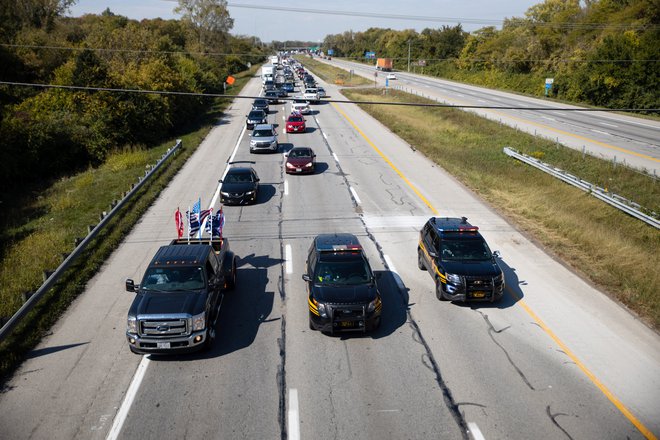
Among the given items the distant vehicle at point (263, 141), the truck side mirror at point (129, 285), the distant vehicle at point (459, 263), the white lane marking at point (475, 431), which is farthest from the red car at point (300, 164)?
the white lane marking at point (475, 431)

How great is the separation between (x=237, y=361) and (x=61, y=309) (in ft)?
18.7

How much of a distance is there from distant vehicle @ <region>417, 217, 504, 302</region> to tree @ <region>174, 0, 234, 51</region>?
9158 centimetres

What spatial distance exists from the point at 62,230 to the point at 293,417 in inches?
560

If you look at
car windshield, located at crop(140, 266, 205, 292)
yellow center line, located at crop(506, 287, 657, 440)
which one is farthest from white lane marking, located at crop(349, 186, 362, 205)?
car windshield, located at crop(140, 266, 205, 292)

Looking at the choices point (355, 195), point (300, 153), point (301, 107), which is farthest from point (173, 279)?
point (301, 107)

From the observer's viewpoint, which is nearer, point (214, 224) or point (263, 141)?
point (214, 224)

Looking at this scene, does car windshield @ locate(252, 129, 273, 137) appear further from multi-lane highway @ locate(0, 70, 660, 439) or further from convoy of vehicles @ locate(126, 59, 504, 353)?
convoy of vehicles @ locate(126, 59, 504, 353)

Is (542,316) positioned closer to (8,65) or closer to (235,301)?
(235,301)

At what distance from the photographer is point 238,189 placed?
22984mm

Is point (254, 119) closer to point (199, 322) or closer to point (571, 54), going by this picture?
point (199, 322)

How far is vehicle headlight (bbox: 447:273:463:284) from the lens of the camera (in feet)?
45.1

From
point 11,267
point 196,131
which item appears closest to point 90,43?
point 196,131

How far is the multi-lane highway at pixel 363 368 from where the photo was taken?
30.7ft

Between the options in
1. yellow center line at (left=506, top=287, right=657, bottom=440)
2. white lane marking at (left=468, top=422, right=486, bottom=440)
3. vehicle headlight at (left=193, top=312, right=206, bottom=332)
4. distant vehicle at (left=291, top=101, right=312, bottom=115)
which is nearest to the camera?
white lane marking at (left=468, top=422, right=486, bottom=440)
